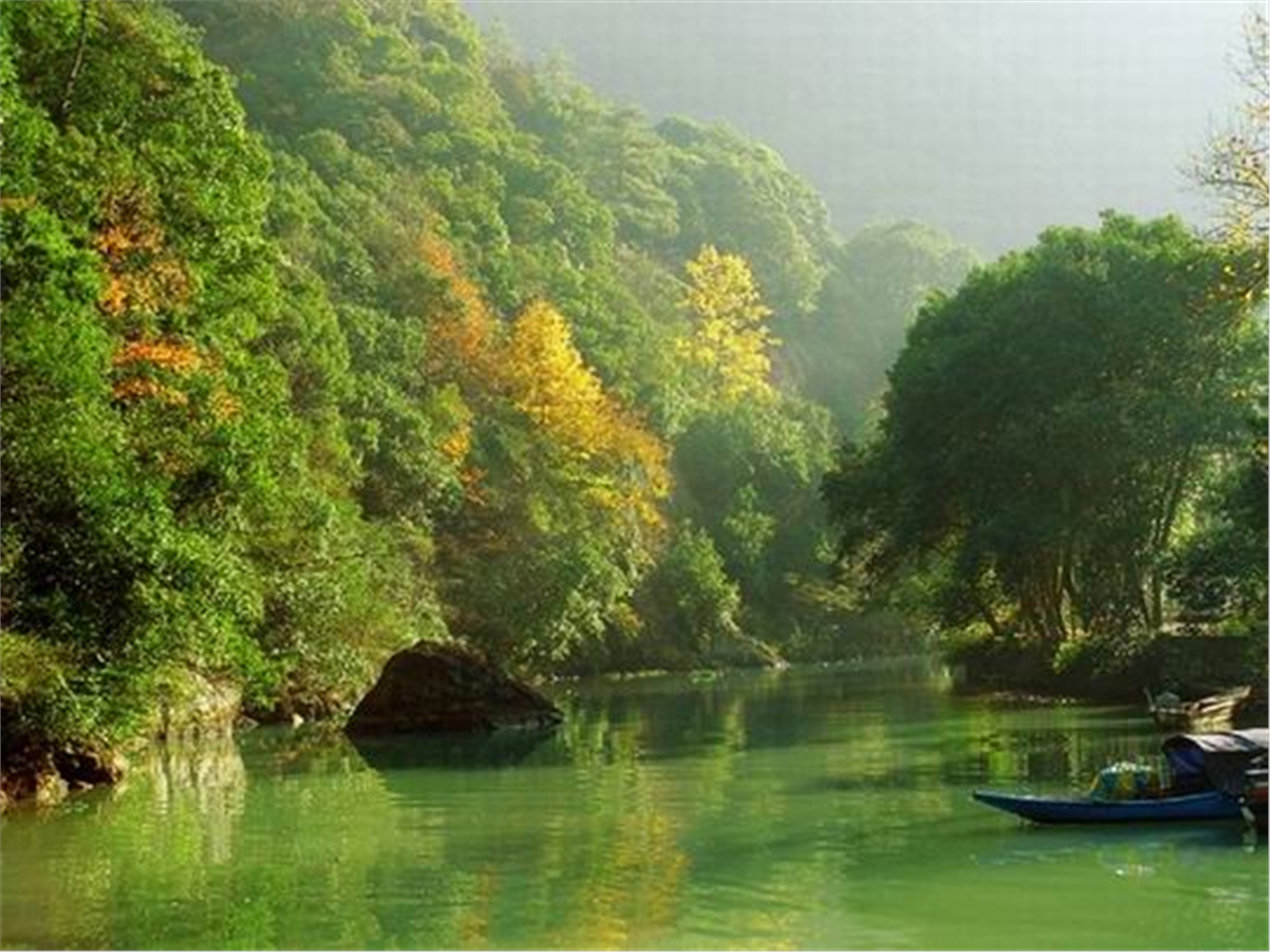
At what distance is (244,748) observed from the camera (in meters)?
25.8

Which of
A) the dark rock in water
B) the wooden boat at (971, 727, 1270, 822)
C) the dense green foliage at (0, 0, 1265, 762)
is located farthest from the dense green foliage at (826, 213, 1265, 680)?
the wooden boat at (971, 727, 1270, 822)

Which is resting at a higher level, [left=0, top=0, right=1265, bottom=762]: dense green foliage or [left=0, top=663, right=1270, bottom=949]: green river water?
[left=0, top=0, right=1265, bottom=762]: dense green foliage

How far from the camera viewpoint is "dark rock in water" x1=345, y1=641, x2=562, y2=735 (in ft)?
93.8

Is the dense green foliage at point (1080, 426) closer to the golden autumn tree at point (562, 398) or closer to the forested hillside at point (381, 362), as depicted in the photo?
the golden autumn tree at point (562, 398)

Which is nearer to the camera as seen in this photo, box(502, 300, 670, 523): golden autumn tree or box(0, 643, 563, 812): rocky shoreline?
box(0, 643, 563, 812): rocky shoreline

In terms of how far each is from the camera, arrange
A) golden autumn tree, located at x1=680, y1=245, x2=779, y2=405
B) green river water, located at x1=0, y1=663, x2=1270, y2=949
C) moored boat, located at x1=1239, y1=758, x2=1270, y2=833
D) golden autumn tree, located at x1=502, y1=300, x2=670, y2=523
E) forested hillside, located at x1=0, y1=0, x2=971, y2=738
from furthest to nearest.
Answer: golden autumn tree, located at x1=680, y1=245, x2=779, y2=405 < golden autumn tree, located at x1=502, y1=300, x2=670, y2=523 < forested hillside, located at x1=0, y1=0, x2=971, y2=738 < moored boat, located at x1=1239, y1=758, x2=1270, y2=833 < green river water, located at x1=0, y1=663, x2=1270, y2=949

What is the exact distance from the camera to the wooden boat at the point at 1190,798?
14555mm

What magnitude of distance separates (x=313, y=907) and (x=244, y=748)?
14.0m

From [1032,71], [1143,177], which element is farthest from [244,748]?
[1032,71]

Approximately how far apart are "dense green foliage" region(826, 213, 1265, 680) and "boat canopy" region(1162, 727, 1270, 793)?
14847 millimetres

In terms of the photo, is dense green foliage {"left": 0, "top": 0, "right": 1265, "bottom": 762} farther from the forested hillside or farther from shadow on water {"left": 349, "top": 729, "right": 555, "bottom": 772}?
shadow on water {"left": 349, "top": 729, "right": 555, "bottom": 772}

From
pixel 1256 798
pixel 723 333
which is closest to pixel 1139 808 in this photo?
pixel 1256 798

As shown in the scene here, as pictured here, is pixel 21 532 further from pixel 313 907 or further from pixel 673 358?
pixel 673 358

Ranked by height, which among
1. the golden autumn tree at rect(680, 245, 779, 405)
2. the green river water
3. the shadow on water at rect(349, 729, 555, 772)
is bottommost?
the green river water
